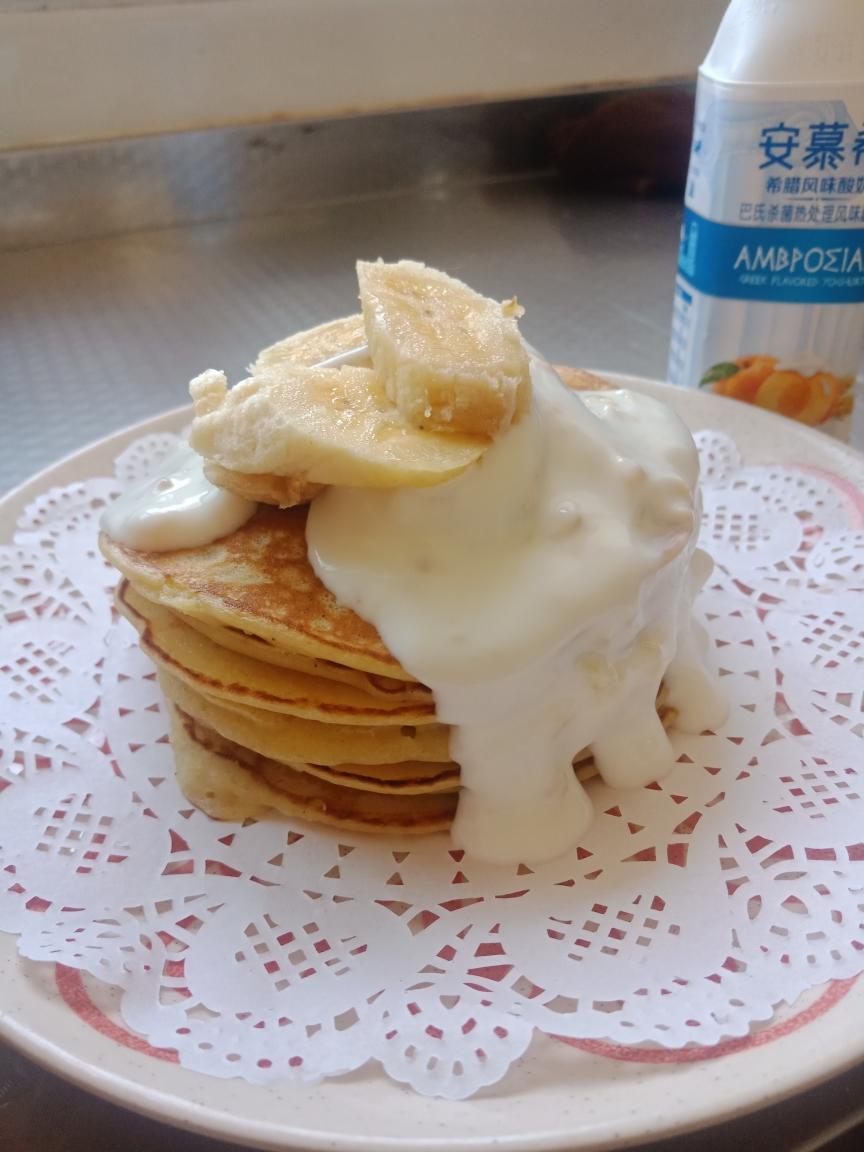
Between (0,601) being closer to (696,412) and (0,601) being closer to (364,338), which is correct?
(364,338)

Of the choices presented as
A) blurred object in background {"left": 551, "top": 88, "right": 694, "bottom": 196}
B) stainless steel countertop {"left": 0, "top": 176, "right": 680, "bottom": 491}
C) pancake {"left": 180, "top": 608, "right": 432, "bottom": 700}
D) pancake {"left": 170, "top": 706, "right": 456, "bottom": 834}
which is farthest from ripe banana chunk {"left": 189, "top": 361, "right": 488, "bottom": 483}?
blurred object in background {"left": 551, "top": 88, "right": 694, "bottom": 196}

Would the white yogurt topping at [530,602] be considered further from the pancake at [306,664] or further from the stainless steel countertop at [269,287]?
the stainless steel countertop at [269,287]

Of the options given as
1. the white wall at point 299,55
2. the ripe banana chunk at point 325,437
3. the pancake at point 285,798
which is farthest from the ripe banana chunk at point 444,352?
the white wall at point 299,55

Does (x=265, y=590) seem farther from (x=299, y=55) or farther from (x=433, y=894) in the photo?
(x=299, y=55)

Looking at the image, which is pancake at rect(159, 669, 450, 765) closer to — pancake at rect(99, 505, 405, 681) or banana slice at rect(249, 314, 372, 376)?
pancake at rect(99, 505, 405, 681)

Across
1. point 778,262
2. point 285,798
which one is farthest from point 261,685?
point 778,262
